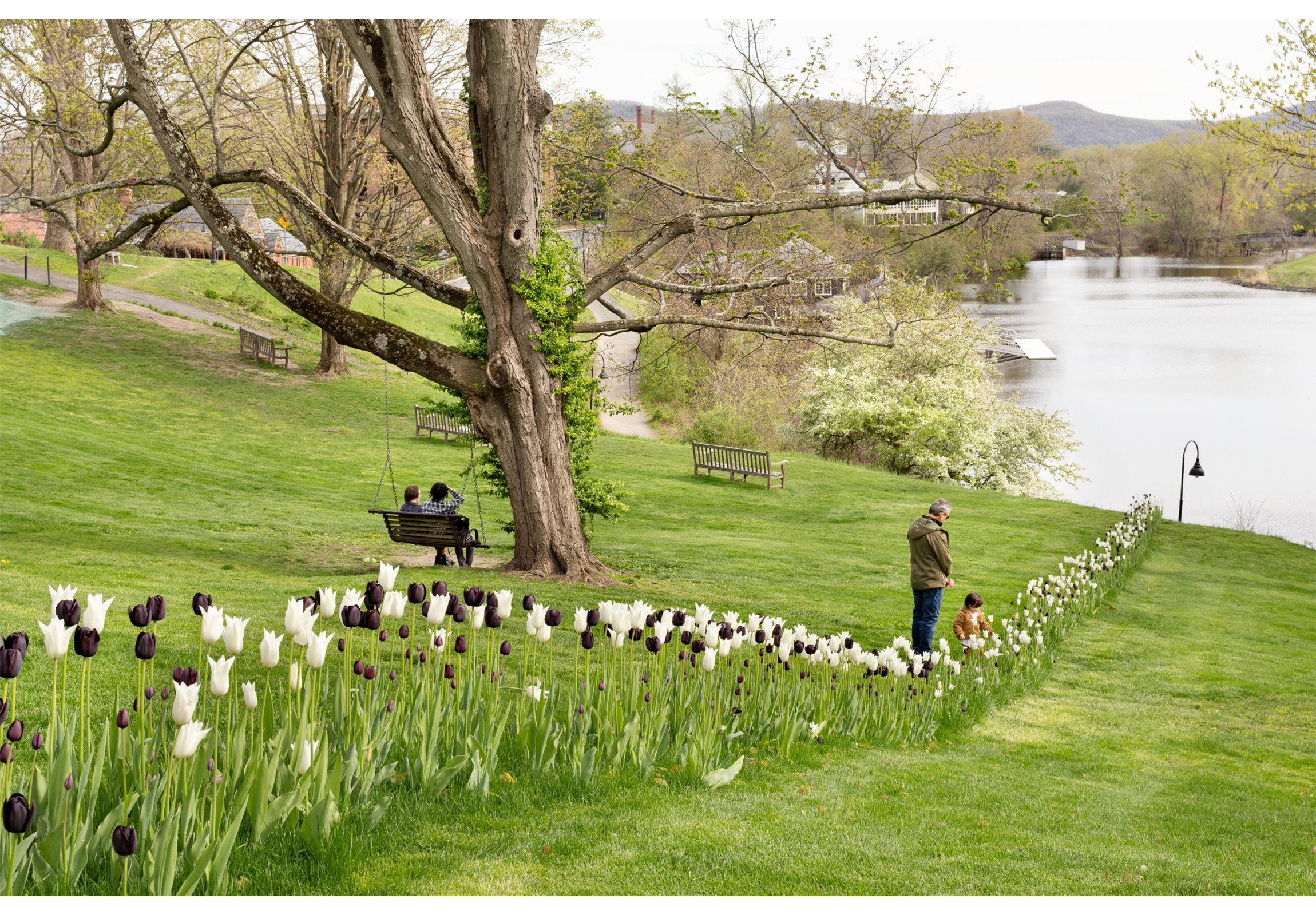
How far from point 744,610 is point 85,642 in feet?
28.5

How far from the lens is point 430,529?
36.7 feet

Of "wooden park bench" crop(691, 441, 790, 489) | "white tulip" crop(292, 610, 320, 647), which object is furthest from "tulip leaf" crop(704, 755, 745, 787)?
"wooden park bench" crop(691, 441, 790, 489)

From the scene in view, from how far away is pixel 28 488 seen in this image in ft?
47.1

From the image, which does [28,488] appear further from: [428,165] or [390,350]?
[428,165]

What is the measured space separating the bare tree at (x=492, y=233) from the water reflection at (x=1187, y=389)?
27.1 meters

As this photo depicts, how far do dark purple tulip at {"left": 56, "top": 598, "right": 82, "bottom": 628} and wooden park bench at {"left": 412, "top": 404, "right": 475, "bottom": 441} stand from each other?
22.9m

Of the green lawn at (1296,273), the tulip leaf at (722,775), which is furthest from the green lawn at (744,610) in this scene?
the green lawn at (1296,273)

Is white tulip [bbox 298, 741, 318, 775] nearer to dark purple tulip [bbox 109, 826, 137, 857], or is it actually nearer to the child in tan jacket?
dark purple tulip [bbox 109, 826, 137, 857]

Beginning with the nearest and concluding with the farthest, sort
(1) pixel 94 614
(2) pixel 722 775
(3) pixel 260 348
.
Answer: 1. (1) pixel 94 614
2. (2) pixel 722 775
3. (3) pixel 260 348

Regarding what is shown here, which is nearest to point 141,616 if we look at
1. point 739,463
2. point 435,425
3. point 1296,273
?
point 739,463

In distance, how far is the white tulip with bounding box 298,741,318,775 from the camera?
132 inches

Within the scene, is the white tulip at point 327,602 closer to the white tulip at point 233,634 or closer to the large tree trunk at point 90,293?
the white tulip at point 233,634

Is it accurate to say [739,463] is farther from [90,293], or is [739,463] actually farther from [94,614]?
[94,614]

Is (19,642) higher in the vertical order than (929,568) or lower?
higher
